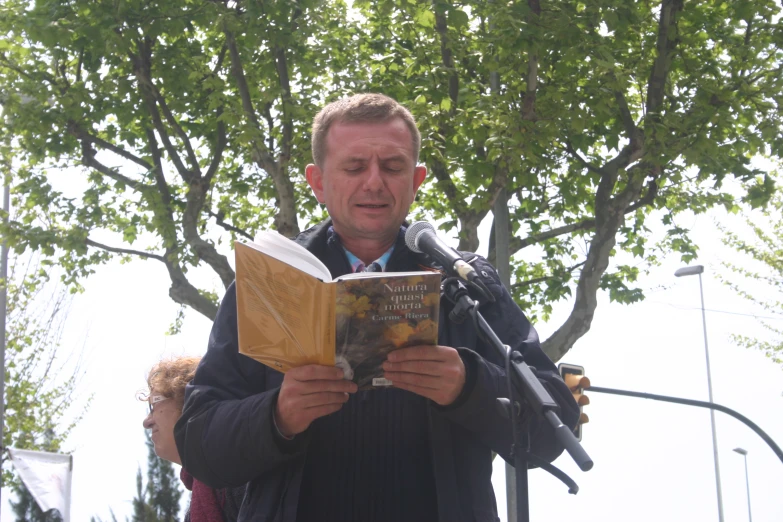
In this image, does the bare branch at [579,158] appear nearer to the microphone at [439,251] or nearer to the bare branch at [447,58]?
the bare branch at [447,58]

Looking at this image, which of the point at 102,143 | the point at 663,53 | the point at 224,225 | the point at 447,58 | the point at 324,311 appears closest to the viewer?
the point at 324,311

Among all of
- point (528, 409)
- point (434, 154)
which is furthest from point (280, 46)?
point (528, 409)

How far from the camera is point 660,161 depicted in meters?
12.2

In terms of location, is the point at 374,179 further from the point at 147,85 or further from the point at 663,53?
the point at 147,85

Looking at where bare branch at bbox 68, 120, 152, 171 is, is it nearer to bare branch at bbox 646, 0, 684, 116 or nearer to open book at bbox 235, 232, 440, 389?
bare branch at bbox 646, 0, 684, 116

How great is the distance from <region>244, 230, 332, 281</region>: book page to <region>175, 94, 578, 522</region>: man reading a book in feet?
0.83

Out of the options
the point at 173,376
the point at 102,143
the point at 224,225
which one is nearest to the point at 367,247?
the point at 173,376

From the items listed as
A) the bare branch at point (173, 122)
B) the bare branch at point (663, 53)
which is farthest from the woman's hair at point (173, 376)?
the bare branch at point (663, 53)

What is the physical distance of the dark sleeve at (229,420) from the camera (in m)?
2.62

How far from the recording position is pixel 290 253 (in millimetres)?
2514

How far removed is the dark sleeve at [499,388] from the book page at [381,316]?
0.22 metres

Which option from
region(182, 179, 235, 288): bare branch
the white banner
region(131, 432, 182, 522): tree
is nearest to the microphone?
region(131, 432, 182, 522): tree

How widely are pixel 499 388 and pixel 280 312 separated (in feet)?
2.17

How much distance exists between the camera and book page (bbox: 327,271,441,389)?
2.37m
